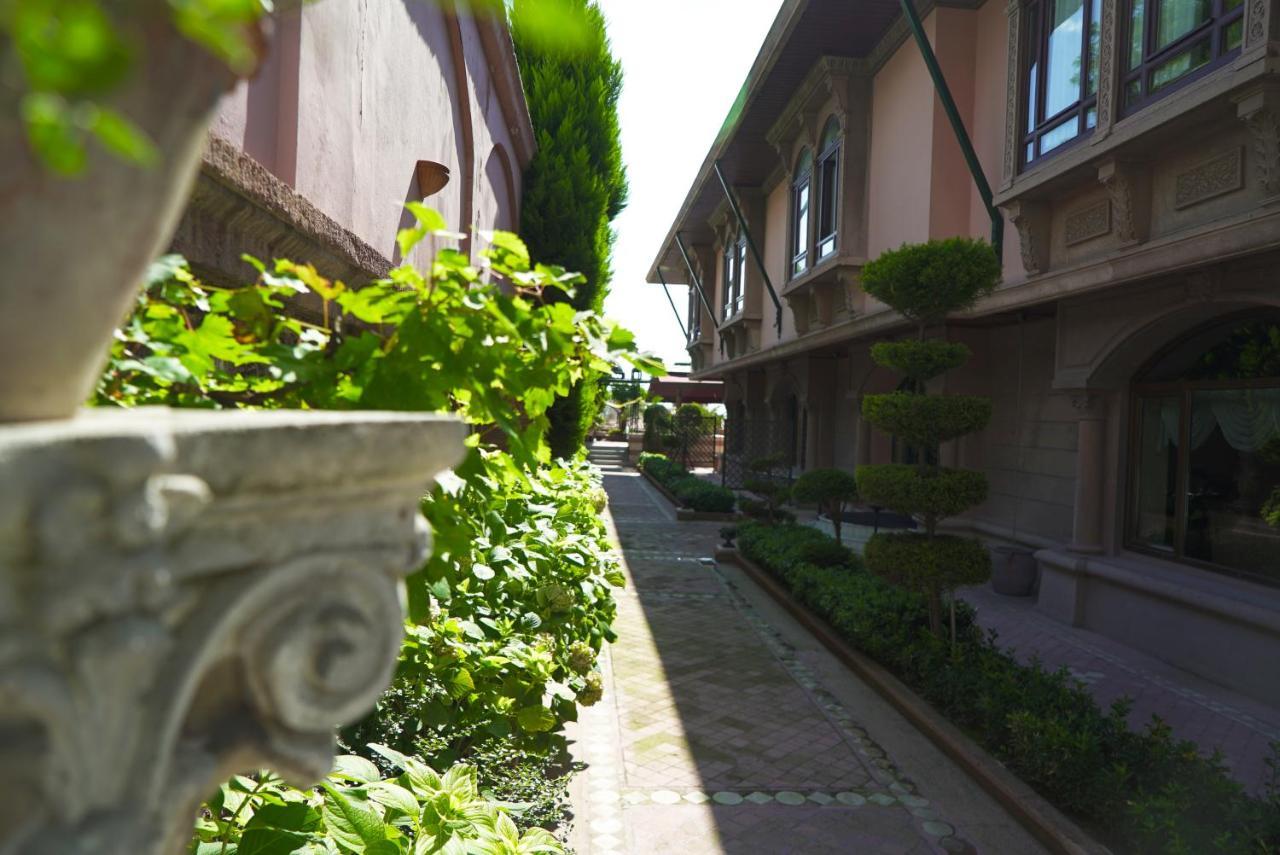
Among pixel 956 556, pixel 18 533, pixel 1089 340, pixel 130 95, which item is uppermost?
pixel 1089 340

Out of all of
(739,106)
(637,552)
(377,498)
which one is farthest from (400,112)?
(739,106)

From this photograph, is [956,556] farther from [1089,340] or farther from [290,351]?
[290,351]

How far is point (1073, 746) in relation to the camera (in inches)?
167

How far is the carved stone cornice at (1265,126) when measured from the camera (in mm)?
5301

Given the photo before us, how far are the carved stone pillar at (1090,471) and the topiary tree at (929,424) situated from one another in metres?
2.25

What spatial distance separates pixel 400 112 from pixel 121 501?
16.6 ft

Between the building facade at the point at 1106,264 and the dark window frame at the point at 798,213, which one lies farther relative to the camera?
the dark window frame at the point at 798,213

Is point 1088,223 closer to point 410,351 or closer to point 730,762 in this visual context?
point 730,762

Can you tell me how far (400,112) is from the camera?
5215mm

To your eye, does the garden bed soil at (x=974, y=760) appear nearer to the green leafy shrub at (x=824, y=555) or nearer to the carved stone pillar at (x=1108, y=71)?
the green leafy shrub at (x=824, y=555)

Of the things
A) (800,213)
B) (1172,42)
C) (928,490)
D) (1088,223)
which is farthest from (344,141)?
(800,213)

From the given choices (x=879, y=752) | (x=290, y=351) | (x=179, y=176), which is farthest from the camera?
(x=879, y=752)

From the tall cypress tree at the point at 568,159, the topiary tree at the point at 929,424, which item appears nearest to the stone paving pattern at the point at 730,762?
the topiary tree at the point at 929,424

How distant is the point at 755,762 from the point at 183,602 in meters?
4.64
